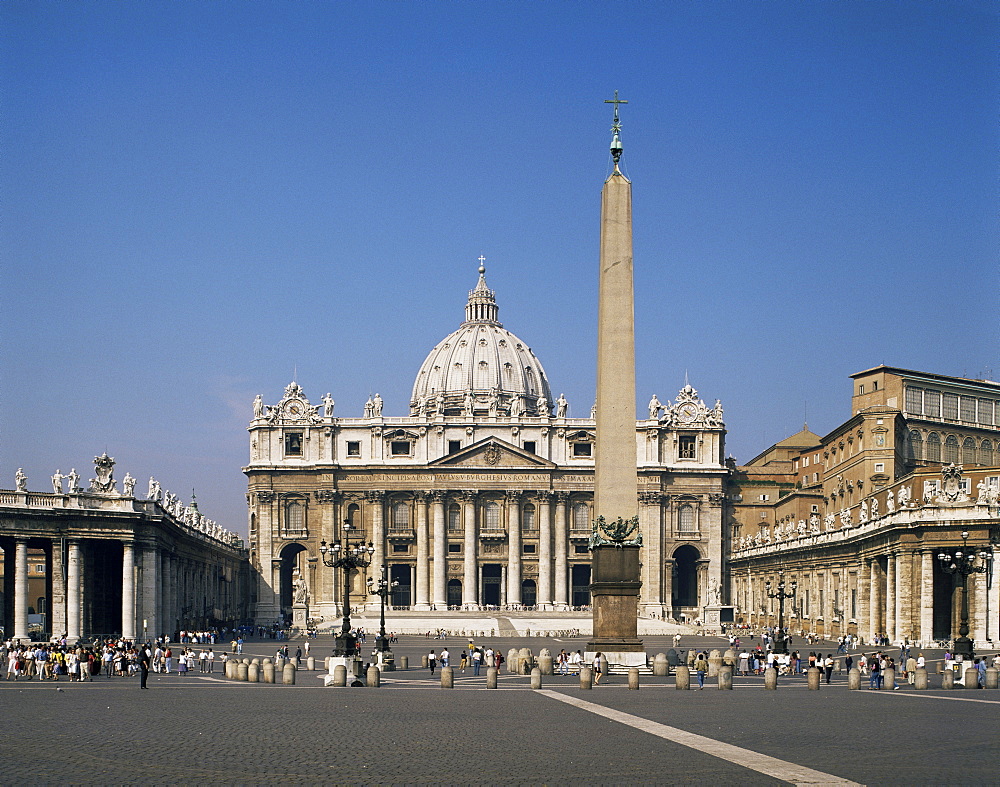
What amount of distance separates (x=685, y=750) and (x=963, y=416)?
77426mm

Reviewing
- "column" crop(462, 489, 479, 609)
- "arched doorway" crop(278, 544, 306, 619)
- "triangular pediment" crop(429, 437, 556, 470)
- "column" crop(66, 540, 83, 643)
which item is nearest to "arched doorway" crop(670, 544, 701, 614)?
"triangular pediment" crop(429, 437, 556, 470)

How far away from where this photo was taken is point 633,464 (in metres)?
35.0

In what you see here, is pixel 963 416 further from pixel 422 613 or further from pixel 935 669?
pixel 935 669

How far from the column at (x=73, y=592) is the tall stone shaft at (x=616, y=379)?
31.7 m

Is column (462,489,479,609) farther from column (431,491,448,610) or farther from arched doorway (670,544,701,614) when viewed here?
arched doorway (670,544,701,614)

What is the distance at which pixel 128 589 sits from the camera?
64875 millimetres

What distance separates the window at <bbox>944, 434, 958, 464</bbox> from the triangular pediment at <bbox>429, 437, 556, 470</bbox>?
35.7 meters

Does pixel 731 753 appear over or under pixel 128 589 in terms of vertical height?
over

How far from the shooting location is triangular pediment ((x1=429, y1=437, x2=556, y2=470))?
380 feet

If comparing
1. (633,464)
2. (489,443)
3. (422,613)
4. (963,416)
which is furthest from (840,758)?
(489,443)

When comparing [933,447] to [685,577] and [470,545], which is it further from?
[470,545]

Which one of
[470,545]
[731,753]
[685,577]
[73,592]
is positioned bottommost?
[685,577]

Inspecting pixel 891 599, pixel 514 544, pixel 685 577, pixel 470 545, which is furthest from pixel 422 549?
pixel 891 599

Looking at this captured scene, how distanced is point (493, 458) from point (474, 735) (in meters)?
94.4
